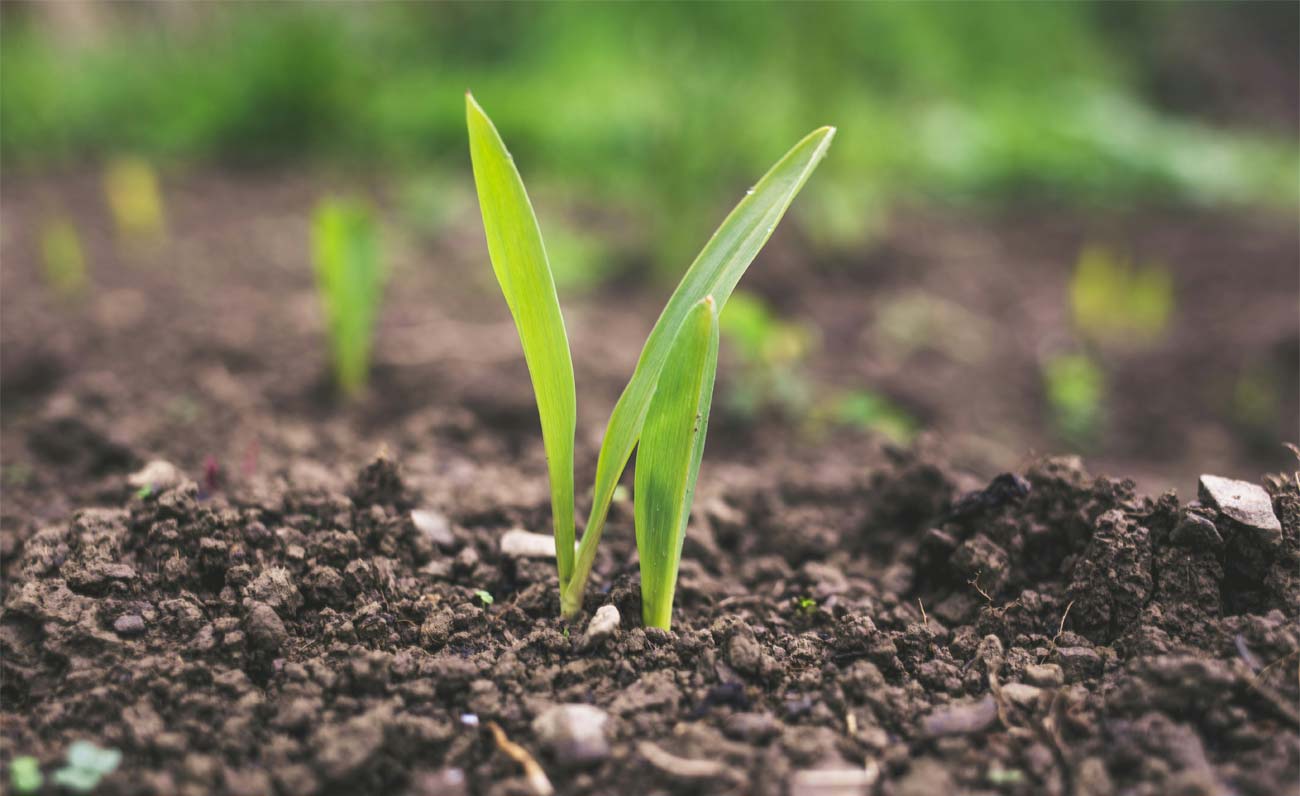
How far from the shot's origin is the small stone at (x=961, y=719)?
1.15m

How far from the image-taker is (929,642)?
1.35m

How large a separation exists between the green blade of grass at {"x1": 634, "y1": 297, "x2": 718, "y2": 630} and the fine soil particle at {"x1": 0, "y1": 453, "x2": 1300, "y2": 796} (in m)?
0.09

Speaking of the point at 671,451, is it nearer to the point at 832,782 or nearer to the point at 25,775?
the point at 832,782

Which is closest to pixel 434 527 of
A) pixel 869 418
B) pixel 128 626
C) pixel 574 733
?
pixel 128 626

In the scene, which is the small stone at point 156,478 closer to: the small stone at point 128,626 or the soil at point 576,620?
the soil at point 576,620

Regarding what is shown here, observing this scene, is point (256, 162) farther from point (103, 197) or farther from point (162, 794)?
point (162, 794)

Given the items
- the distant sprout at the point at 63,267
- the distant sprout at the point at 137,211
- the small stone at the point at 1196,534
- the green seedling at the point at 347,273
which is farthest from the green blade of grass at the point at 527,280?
the distant sprout at the point at 137,211

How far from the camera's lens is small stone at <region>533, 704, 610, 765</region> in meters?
1.10

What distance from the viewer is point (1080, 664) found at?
4.15 feet

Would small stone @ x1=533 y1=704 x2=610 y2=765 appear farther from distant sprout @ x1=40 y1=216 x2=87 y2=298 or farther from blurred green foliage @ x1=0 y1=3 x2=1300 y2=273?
distant sprout @ x1=40 y1=216 x2=87 y2=298

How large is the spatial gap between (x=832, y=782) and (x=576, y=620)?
1.42 feet

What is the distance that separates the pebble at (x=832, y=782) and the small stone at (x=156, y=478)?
1.07m

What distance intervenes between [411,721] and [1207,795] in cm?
85

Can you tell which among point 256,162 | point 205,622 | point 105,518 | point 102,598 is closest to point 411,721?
point 205,622
